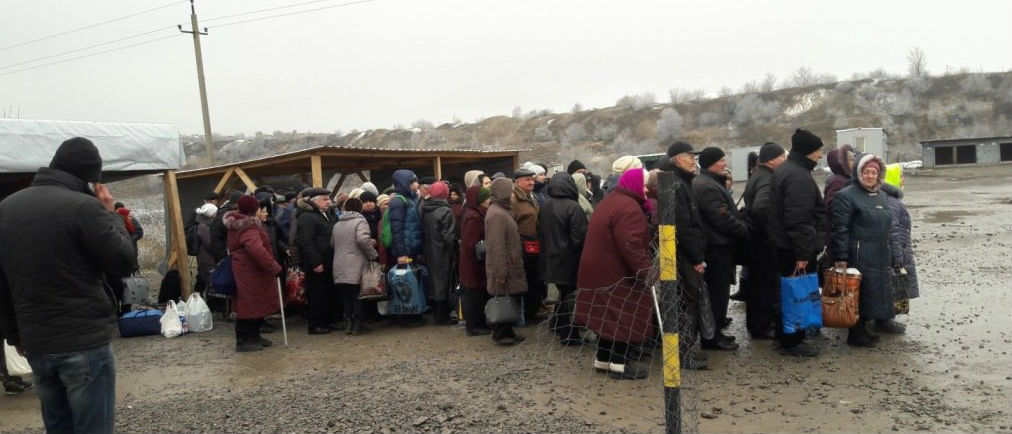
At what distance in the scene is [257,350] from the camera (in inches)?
276

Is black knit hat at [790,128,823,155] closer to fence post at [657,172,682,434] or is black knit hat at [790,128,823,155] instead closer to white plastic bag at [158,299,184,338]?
fence post at [657,172,682,434]

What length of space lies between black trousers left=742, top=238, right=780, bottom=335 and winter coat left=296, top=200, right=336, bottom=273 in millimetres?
4607

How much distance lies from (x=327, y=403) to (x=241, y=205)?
9.13 feet

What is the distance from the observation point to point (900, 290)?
6.17 meters

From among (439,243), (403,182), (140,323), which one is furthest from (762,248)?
(140,323)

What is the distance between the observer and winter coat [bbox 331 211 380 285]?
739 cm

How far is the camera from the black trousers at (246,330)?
23.0 ft

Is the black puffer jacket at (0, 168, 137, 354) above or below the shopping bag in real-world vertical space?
above

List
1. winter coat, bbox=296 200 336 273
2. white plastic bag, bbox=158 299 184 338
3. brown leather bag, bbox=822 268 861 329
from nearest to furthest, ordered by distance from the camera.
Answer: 1. brown leather bag, bbox=822 268 861 329
2. winter coat, bbox=296 200 336 273
3. white plastic bag, bbox=158 299 184 338

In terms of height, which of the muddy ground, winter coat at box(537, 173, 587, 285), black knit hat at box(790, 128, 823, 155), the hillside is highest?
the hillside

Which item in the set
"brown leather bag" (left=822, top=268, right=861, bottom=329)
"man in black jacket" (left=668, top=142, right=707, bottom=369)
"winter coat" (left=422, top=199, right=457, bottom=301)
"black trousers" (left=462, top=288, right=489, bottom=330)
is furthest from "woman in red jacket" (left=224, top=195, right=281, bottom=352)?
"brown leather bag" (left=822, top=268, right=861, bottom=329)

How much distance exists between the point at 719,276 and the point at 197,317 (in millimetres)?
6270

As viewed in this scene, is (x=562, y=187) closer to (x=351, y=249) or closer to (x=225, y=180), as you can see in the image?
(x=351, y=249)

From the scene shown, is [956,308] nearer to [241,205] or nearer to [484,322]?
[484,322]
